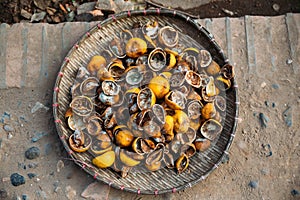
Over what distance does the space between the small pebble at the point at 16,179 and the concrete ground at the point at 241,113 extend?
27 millimetres

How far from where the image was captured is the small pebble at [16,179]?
2.68 meters

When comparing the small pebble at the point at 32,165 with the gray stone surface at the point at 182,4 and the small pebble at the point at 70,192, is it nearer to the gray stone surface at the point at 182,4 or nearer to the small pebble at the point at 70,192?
the small pebble at the point at 70,192

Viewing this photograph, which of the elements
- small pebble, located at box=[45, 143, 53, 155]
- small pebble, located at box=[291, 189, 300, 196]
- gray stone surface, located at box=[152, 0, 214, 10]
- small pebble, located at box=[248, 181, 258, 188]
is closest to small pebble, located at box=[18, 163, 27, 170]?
small pebble, located at box=[45, 143, 53, 155]

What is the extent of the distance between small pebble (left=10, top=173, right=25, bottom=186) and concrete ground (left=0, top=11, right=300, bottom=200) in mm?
27

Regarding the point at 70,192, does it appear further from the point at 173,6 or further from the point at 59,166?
the point at 173,6

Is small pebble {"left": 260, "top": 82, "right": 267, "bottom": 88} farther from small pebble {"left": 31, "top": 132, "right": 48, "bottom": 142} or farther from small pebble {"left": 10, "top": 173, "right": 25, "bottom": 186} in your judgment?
small pebble {"left": 10, "top": 173, "right": 25, "bottom": 186}

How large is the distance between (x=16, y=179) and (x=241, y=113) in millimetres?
1616

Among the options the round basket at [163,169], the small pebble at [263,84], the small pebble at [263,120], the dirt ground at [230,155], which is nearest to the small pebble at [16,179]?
the dirt ground at [230,155]

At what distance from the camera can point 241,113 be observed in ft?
9.41

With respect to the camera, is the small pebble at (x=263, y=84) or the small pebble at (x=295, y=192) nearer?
the small pebble at (x=295, y=192)

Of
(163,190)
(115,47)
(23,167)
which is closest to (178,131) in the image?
(163,190)

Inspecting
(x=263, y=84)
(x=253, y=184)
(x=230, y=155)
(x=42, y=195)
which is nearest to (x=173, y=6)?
(x=263, y=84)

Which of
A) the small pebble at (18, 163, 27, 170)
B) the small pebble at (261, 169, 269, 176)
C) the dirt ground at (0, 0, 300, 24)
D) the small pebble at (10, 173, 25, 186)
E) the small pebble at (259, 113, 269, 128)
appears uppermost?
the dirt ground at (0, 0, 300, 24)

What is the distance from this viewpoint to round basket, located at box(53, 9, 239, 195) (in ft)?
8.32
